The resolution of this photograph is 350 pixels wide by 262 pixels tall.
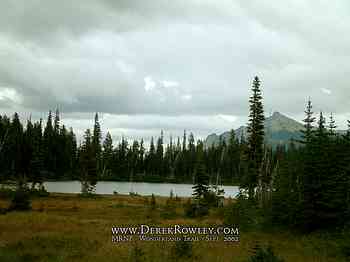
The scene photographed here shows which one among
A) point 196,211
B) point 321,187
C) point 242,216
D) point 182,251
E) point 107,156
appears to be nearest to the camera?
point 182,251

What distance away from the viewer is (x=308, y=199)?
92.8 feet

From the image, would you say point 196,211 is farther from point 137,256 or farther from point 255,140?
point 137,256

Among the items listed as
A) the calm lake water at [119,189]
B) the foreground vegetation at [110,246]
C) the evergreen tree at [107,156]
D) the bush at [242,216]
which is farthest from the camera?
the evergreen tree at [107,156]

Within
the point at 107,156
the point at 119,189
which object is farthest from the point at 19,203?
the point at 107,156

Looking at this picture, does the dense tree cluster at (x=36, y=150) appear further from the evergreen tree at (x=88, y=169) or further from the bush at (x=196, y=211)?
the bush at (x=196, y=211)

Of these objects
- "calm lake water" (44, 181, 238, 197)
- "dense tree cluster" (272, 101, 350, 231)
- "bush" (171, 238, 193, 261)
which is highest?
"dense tree cluster" (272, 101, 350, 231)

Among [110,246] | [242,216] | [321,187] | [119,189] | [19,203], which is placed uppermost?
[321,187]

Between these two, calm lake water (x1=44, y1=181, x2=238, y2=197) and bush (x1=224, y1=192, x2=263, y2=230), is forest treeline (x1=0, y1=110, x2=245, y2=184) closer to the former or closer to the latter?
calm lake water (x1=44, y1=181, x2=238, y2=197)

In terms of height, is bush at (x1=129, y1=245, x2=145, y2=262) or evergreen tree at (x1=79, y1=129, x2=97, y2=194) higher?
evergreen tree at (x1=79, y1=129, x2=97, y2=194)

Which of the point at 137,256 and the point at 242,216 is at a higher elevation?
the point at 242,216

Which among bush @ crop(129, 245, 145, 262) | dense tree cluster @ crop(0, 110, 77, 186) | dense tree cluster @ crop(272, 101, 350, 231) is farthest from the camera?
dense tree cluster @ crop(0, 110, 77, 186)

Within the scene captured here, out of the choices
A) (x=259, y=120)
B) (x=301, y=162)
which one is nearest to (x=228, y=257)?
(x=301, y=162)

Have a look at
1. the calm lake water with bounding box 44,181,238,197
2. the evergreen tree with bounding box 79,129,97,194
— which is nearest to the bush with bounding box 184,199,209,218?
the evergreen tree with bounding box 79,129,97,194

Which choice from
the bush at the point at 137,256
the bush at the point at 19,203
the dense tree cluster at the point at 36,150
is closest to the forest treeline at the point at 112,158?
the dense tree cluster at the point at 36,150
